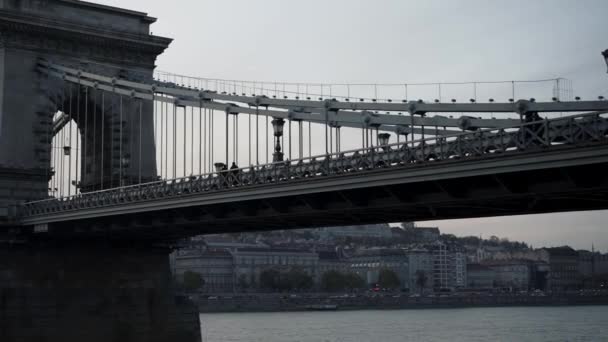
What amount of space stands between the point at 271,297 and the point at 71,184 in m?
103

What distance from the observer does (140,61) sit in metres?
56.3

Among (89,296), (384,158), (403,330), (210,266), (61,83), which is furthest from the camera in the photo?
(210,266)

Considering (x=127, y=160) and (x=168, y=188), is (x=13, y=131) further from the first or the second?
(x=168, y=188)

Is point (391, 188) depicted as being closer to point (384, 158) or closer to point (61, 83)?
point (384, 158)

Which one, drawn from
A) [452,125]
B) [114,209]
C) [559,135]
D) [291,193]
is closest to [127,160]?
[114,209]

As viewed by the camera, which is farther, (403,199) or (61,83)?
(61,83)

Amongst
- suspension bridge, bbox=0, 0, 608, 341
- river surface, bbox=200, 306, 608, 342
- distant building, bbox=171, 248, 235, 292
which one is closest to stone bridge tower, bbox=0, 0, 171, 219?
suspension bridge, bbox=0, 0, 608, 341

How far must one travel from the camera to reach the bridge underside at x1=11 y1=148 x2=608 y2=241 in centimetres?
2767

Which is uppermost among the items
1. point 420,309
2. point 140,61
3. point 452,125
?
point 140,61

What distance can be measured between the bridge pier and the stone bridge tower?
3303 millimetres

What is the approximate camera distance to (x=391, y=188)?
32219 mm

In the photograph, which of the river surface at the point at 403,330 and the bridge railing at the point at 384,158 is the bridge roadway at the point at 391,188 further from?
the river surface at the point at 403,330

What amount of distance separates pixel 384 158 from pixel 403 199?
1695 mm

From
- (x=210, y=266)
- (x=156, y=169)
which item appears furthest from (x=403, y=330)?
(x=210, y=266)
